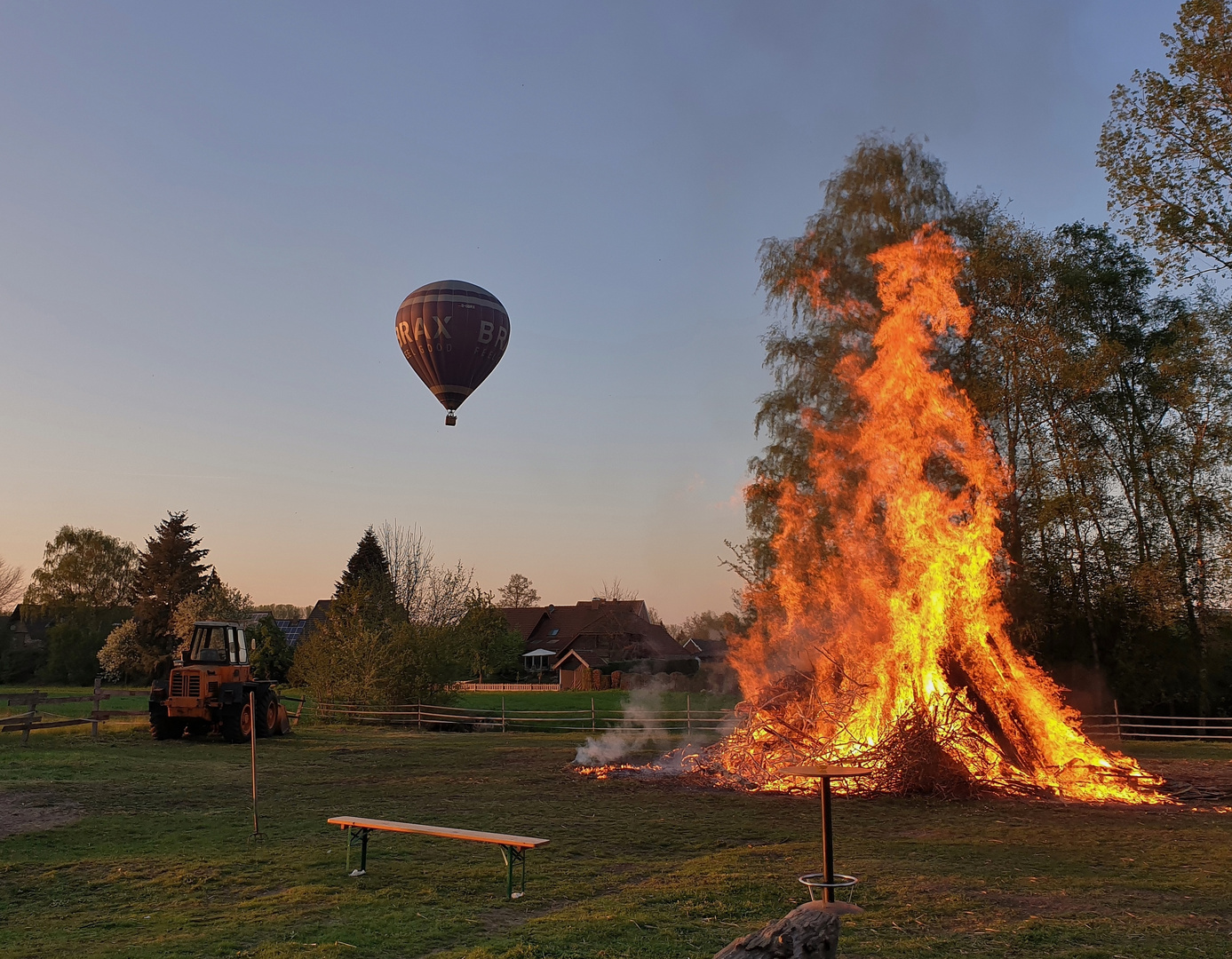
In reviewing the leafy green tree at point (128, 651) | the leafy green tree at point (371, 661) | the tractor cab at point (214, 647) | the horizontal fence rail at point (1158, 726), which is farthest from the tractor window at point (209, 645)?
the leafy green tree at point (128, 651)

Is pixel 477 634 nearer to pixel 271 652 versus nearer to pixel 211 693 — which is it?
pixel 211 693

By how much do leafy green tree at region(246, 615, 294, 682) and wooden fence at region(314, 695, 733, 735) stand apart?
1552 cm

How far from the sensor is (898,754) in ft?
45.6

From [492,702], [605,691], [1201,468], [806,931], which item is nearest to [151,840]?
[806,931]

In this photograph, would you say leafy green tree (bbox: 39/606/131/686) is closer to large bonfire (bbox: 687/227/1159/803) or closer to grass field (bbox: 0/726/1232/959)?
grass field (bbox: 0/726/1232/959)

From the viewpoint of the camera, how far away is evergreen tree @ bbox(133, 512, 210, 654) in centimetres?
5059

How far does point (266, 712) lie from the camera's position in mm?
23891

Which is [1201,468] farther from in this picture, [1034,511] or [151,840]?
[151,840]

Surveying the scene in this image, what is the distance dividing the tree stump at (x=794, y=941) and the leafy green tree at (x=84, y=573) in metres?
69.8

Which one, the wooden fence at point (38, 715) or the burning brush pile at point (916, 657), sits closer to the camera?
the burning brush pile at point (916, 657)

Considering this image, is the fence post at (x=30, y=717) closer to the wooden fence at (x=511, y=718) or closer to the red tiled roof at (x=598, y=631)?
the wooden fence at (x=511, y=718)

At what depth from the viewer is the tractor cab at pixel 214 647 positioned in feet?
76.8

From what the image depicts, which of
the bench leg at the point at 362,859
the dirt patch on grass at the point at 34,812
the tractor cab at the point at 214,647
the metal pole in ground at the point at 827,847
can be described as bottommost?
A: the dirt patch on grass at the point at 34,812

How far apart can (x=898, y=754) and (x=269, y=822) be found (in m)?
9.46
